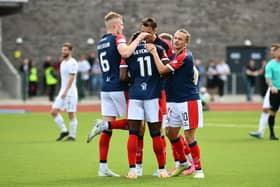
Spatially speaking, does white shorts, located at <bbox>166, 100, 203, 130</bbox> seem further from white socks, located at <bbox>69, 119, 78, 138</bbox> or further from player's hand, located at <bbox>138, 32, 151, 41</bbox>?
white socks, located at <bbox>69, 119, 78, 138</bbox>

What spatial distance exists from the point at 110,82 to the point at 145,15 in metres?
36.3

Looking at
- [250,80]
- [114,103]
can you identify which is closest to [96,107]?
[250,80]

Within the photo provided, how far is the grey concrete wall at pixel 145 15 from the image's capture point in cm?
4844

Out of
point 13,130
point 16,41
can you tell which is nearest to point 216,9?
point 16,41

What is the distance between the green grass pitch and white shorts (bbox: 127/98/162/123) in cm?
88

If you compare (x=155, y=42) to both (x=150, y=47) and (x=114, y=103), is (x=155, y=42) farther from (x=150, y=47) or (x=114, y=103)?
(x=114, y=103)

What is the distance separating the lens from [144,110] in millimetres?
13312

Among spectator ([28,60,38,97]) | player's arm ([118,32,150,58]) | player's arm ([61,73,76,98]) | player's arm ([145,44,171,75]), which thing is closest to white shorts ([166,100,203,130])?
player's arm ([145,44,171,75])

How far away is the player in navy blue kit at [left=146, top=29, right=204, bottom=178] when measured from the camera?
13375 millimetres

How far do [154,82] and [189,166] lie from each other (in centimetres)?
156

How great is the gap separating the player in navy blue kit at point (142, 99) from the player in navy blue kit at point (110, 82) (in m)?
0.54

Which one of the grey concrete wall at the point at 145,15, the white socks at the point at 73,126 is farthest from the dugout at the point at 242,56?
the white socks at the point at 73,126

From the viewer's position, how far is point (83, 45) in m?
49.4

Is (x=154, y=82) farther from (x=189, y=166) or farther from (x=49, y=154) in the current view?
(x=49, y=154)
